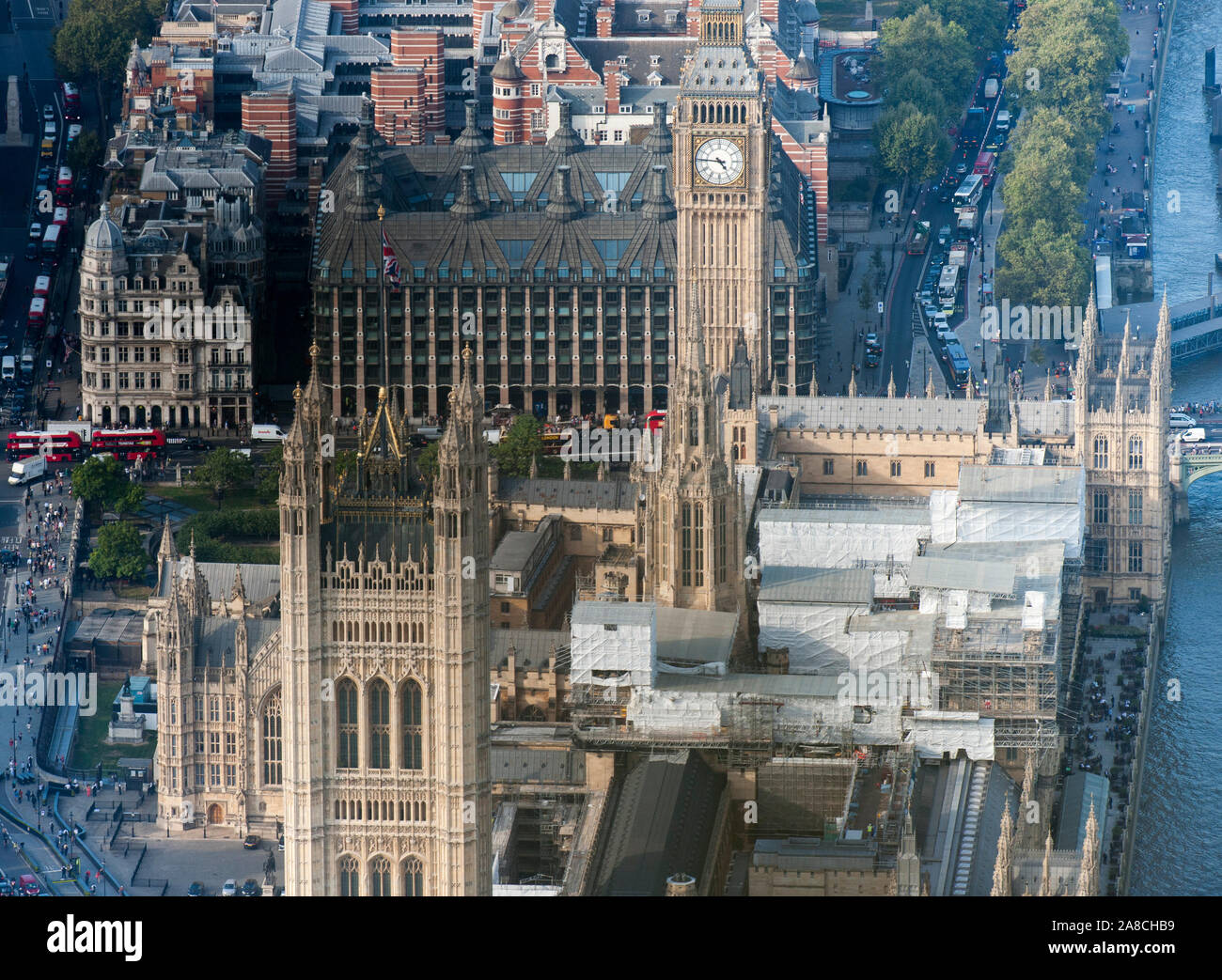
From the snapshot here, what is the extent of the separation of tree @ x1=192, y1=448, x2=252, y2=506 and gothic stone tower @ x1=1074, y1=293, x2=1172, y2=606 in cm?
5497

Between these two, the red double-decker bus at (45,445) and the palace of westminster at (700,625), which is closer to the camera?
the palace of westminster at (700,625)

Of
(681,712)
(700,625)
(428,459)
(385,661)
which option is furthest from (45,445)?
(385,661)

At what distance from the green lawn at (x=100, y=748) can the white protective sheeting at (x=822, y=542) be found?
34.6 m

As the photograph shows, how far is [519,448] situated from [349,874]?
79.3 meters

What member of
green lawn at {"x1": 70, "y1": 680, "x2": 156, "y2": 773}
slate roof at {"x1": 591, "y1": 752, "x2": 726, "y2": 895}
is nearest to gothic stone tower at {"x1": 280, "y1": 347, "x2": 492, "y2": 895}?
slate roof at {"x1": 591, "y1": 752, "x2": 726, "y2": 895}

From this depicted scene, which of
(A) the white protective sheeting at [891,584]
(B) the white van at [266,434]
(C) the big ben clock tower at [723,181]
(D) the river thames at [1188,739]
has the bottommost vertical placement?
(D) the river thames at [1188,739]

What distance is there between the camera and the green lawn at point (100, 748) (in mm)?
142875

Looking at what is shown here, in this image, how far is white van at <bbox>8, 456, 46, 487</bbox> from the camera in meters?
186

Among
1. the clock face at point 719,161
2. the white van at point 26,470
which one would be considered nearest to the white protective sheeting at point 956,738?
the clock face at point 719,161

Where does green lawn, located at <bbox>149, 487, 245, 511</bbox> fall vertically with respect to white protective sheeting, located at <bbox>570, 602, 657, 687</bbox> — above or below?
above

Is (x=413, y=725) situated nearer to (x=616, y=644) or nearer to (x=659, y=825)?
(x=659, y=825)

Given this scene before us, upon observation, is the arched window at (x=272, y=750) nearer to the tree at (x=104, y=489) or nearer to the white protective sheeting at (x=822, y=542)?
the white protective sheeting at (x=822, y=542)

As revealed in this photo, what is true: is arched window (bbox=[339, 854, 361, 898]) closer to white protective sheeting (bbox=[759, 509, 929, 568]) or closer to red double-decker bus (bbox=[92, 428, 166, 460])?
white protective sheeting (bbox=[759, 509, 929, 568])
